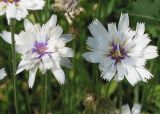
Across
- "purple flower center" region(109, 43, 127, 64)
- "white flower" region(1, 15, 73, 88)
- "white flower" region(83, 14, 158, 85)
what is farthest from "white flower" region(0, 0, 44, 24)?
"purple flower center" region(109, 43, 127, 64)

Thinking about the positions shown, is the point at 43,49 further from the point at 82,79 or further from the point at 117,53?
the point at 82,79

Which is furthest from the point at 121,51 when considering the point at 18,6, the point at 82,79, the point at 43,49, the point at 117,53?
the point at 82,79

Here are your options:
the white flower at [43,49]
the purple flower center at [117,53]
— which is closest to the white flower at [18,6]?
the white flower at [43,49]

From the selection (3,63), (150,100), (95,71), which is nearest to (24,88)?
(3,63)

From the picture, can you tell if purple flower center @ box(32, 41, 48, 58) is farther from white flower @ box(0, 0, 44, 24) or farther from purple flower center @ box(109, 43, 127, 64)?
purple flower center @ box(109, 43, 127, 64)

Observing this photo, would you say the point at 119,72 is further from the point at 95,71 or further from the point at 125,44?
the point at 95,71

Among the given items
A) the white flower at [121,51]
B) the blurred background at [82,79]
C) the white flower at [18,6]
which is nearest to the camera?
the white flower at [18,6]

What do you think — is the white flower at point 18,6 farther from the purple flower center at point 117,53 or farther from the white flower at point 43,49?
the purple flower center at point 117,53

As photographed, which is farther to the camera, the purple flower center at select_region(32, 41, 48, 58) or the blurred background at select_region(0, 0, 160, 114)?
the blurred background at select_region(0, 0, 160, 114)
